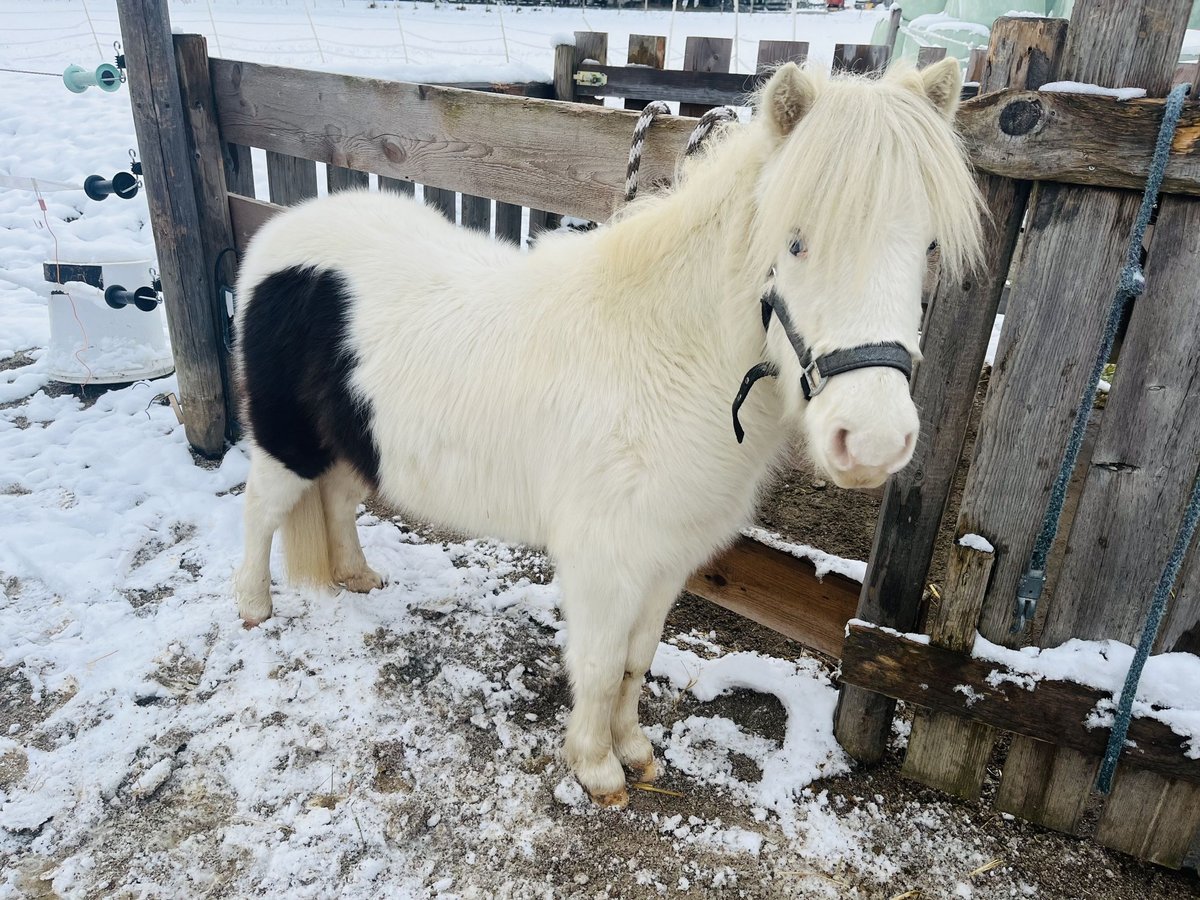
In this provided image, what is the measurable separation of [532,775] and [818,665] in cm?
122

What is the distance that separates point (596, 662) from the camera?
2197 millimetres

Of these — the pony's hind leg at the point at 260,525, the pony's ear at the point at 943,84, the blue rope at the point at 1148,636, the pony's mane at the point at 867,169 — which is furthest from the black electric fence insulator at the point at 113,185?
the blue rope at the point at 1148,636

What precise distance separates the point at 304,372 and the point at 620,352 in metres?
1.17

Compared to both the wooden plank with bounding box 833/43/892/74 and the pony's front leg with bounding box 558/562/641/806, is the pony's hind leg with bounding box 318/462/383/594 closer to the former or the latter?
the pony's front leg with bounding box 558/562/641/806

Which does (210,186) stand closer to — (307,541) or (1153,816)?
(307,541)

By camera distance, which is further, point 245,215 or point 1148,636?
point 245,215

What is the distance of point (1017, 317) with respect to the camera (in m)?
1.87

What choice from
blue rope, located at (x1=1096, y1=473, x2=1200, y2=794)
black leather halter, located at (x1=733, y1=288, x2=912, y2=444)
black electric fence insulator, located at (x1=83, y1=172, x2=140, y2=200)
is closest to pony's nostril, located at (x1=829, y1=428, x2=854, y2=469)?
black leather halter, located at (x1=733, y1=288, x2=912, y2=444)

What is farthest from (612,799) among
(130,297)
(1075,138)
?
(130,297)

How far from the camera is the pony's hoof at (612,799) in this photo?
7.57ft

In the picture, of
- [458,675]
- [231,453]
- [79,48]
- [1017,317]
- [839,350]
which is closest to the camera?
[839,350]

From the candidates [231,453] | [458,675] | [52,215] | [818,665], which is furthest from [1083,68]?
[52,215]

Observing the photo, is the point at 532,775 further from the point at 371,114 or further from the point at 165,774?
the point at 371,114

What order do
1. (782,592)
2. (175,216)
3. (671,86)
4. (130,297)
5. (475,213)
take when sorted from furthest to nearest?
(671,86)
(130,297)
(175,216)
(475,213)
(782,592)
